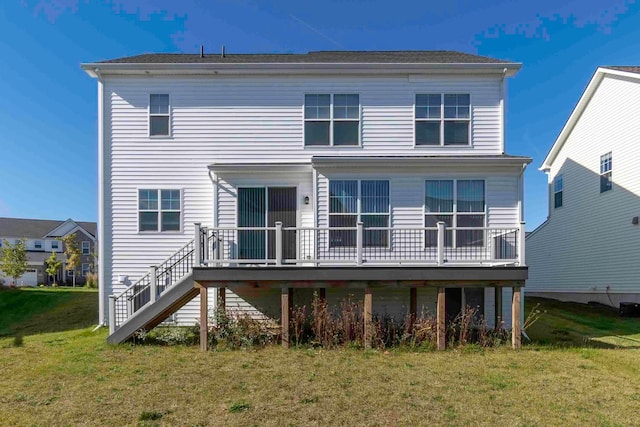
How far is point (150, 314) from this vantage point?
821 centimetres

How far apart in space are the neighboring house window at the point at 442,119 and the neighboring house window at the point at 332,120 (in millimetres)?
1815

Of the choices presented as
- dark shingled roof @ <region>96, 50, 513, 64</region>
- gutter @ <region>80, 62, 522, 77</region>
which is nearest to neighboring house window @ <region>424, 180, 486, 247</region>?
gutter @ <region>80, 62, 522, 77</region>

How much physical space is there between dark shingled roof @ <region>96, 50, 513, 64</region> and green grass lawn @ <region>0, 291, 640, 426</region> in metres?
7.74

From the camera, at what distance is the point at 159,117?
1046 cm

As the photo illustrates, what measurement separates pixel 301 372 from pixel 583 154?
15.6 metres

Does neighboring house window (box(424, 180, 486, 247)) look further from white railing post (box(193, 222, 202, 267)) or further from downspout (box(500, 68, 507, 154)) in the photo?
white railing post (box(193, 222, 202, 267))

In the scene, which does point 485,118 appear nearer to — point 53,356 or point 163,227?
point 163,227

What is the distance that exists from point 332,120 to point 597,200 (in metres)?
11.8

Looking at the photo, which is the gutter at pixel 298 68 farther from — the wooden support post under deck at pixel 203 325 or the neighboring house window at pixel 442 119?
the wooden support post under deck at pixel 203 325

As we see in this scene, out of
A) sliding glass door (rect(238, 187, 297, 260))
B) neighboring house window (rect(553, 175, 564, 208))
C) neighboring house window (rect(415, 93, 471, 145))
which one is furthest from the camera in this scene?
neighboring house window (rect(553, 175, 564, 208))

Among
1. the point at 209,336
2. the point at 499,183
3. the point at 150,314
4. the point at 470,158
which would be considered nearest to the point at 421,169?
the point at 470,158

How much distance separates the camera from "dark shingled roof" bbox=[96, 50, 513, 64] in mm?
10430

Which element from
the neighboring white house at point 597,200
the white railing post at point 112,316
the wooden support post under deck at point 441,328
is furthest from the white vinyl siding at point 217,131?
the neighboring white house at point 597,200

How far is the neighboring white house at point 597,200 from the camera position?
1300cm
